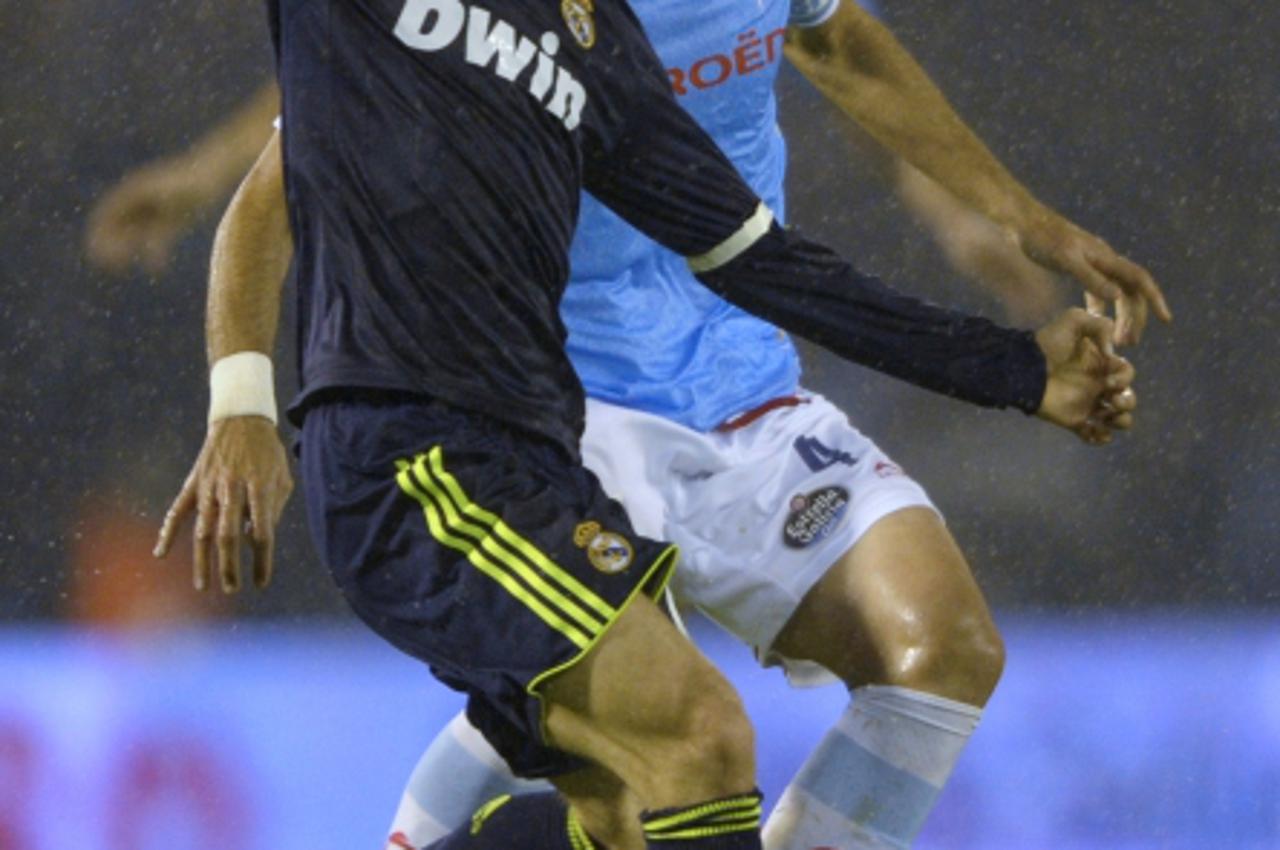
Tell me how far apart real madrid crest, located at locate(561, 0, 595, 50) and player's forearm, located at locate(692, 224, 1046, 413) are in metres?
0.27

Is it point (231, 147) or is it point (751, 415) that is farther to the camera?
point (231, 147)

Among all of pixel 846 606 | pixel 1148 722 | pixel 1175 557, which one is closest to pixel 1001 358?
pixel 846 606

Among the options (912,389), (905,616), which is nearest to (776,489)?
(905,616)

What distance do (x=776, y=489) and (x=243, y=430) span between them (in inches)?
26.1

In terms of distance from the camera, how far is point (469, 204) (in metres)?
2.08

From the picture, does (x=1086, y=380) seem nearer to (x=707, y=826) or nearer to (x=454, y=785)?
(x=707, y=826)

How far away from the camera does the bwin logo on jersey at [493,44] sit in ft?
6.91

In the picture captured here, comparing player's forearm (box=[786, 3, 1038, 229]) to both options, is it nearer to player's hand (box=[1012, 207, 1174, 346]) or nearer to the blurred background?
player's hand (box=[1012, 207, 1174, 346])

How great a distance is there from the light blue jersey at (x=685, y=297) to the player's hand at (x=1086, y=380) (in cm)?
49

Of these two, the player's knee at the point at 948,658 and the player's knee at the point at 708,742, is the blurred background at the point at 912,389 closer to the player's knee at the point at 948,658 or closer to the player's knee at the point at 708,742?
the player's knee at the point at 948,658

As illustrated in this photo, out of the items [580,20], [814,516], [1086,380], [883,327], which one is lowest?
[814,516]

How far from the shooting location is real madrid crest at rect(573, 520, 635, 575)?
199 centimetres

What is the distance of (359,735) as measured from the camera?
3490 millimetres

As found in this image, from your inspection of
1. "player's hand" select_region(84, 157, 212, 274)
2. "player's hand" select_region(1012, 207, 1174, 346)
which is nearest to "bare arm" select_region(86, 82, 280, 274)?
"player's hand" select_region(84, 157, 212, 274)
